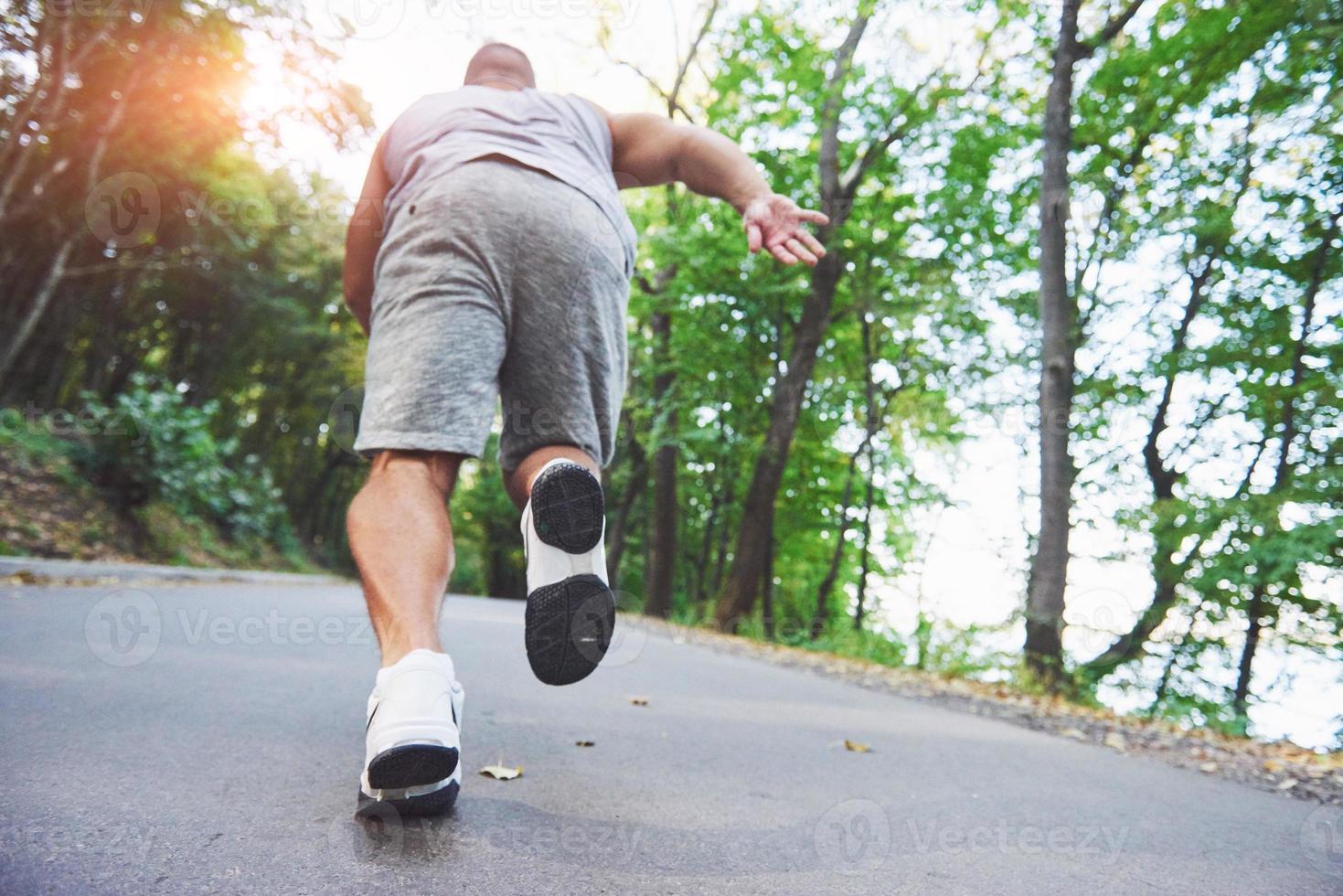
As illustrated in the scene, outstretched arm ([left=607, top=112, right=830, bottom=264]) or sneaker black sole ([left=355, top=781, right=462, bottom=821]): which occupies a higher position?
outstretched arm ([left=607, top=112, right=830, bottom=264])

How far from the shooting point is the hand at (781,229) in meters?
A: 1.93

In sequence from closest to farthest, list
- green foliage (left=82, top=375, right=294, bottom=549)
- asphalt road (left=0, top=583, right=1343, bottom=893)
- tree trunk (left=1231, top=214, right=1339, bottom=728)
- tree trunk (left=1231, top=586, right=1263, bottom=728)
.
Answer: asphalt road (left=0, top=583, right=1343, bottom=893), tree trunk (left=1231, top=586, right=1263, bottom=728), tree trunk (left=1231, top=214, right=1339, bottom=728), green foliage (left=82, top=375, right=294, bottom=549)

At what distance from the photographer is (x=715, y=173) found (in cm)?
211

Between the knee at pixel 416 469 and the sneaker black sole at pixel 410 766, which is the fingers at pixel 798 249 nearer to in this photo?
the knee at pixel 416 469

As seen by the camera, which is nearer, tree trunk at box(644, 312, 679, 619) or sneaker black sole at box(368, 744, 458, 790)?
sneaker black sole at box(368, 744, 458, 790)

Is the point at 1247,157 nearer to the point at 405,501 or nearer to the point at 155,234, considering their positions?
the point at 405,501

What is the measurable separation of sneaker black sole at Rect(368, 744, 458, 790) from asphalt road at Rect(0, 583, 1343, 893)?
0.26ft

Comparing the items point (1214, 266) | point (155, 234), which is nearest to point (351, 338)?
point (155, 234)

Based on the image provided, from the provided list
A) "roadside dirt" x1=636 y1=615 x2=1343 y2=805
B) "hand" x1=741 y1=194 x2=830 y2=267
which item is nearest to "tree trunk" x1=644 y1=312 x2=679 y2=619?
"roadside dirt" x1=636 y1=615 x2=1343 y2=805

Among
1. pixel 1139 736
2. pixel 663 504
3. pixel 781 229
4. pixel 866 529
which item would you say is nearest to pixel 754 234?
pixel 781 229

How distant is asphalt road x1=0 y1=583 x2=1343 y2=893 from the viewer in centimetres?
124

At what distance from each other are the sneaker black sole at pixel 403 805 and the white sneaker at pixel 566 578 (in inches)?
10.4

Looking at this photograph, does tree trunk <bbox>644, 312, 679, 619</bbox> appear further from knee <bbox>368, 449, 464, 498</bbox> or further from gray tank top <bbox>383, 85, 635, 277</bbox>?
knee <bbox>368, 449, 464, 498</bbox>

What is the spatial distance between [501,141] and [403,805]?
138 centimetres
